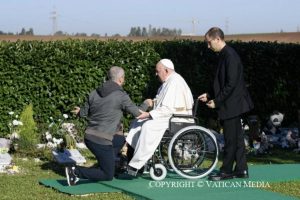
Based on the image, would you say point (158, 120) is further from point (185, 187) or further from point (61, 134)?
point (61, 134)

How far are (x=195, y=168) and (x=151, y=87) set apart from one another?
161 inches

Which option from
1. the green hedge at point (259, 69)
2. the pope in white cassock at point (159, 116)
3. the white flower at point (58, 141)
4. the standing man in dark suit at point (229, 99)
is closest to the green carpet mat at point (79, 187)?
the pope in white cassock at point (159, 116)

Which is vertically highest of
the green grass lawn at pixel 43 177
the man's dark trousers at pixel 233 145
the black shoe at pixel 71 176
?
the man's dark trousers at pixel 233 145

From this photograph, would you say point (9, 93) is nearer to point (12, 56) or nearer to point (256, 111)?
point (12, 56)

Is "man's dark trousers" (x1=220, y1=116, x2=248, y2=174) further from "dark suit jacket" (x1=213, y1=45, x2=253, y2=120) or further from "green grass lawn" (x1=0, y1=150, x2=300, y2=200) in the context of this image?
"green grass lawn" (x1=0, y1=150, x2=300, y2=200)

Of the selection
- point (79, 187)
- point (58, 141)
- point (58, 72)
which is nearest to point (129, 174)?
point (79, 187)

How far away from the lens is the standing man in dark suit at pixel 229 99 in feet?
25.7

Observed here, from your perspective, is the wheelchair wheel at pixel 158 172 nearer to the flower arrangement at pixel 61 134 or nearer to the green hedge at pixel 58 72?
the flower arrangement at pixel 61 134

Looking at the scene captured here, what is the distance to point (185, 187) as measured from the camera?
775 cm

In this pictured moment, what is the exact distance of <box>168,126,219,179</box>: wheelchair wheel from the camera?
809 cm

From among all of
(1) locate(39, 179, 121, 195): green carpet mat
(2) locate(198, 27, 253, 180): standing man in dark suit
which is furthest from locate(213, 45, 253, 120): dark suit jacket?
(1) locate(39, 179, 121, 195): green carpet mat

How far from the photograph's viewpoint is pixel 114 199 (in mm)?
7145

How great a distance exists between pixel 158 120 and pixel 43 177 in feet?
5.83

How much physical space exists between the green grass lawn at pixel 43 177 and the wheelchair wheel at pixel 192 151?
88 cm
